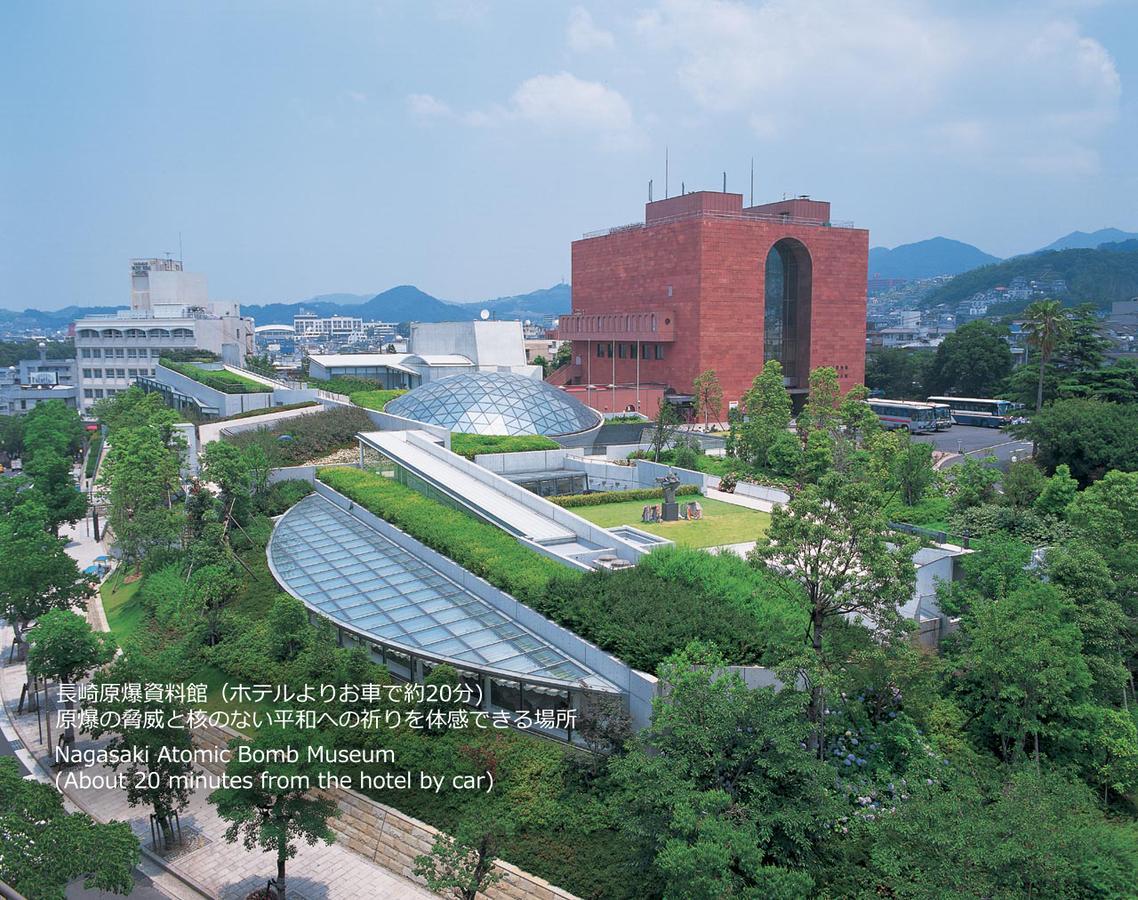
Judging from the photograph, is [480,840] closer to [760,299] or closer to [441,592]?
[441,592]

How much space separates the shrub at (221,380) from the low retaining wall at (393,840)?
39051mm

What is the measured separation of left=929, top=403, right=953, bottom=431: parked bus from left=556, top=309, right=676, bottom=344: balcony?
22824 millimetres

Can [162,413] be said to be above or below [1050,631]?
above


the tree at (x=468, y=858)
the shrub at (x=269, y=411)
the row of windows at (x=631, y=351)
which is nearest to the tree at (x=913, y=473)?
the tree at (x=468, y=858)

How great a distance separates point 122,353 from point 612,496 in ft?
222

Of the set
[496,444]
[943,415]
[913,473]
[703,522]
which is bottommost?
[703,522]

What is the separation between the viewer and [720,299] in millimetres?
59625

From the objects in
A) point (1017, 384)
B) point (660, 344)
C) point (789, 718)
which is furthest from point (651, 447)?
point (789, 718)

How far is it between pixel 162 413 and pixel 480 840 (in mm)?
35589

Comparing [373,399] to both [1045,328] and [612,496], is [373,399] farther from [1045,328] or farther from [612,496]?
[1045,328]

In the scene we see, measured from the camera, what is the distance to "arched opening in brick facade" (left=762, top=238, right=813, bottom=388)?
210 feet

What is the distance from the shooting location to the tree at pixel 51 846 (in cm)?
1173

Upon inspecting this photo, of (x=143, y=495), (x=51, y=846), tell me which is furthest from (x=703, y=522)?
(x=51, y=846)

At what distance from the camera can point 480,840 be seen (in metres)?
13.5
